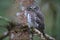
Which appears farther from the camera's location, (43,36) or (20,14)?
(20,14)

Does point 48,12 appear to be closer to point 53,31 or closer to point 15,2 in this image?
point 53,31

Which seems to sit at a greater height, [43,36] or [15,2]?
[15,2]

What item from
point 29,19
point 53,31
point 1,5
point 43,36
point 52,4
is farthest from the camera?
point 1,5

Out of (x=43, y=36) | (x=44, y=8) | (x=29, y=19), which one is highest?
(x=44, y=8)

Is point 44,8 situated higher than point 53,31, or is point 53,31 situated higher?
point 44,8

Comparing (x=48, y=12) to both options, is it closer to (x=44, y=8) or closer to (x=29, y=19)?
(x=44, y=8)

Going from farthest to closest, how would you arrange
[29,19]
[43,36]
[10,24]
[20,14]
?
[29,19], [20,14], [43,36], [10,24]

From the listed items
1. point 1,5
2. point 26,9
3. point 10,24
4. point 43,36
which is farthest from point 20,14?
point 1,5

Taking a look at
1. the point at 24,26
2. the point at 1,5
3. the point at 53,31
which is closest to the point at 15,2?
the point at 24,26

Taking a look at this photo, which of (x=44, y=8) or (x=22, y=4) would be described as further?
(x=44, y=8)
